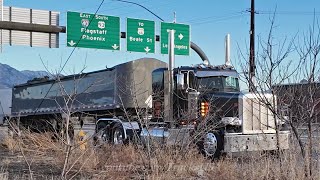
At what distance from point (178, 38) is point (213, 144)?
13.8 metres

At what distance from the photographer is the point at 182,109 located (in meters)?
14.4

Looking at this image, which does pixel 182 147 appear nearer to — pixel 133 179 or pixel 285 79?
pixel 133 179

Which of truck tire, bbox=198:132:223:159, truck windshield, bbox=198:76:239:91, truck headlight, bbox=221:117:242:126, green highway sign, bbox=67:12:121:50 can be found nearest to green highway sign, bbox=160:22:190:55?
green highway sign, bbox=67:12:121:50

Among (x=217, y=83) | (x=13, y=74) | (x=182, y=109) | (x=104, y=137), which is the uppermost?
(x=13, y=74)

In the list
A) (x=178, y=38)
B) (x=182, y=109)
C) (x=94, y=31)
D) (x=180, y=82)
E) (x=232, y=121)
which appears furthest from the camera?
(x=178, y=38)

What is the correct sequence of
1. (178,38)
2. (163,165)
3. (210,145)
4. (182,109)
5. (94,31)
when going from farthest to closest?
(178,38)
(94,31)
(182,109)
(210,145)
(163,165)

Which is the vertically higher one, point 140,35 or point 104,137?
point 140,35

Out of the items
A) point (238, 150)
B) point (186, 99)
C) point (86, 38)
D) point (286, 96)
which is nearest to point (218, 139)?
point (238, 150)

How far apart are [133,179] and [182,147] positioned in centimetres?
167

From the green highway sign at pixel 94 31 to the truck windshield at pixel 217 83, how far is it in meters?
10.1

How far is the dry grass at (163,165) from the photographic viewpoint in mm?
8109

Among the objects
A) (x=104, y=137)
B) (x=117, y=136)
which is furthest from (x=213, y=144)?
(x=104, y=137)

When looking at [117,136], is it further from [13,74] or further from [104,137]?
[13,74]

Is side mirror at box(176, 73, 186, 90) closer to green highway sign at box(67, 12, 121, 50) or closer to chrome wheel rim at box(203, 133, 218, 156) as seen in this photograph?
chrome wheel rim at box(203, 133, 218, 156)
